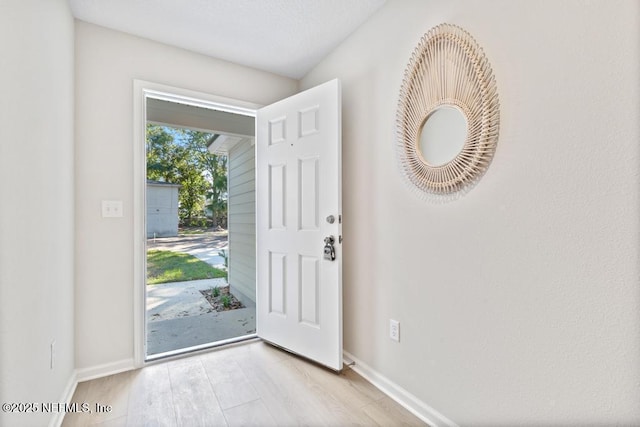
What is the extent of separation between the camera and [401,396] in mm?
1707

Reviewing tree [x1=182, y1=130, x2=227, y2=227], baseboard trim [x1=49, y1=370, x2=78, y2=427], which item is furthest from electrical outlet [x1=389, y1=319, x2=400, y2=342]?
tree [x1=182, y1=130, x2=227, y2=227]

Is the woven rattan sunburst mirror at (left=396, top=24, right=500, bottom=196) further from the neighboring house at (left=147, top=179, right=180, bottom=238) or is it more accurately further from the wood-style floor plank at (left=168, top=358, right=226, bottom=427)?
the neighboring house at (left=147, top=179, right=180, bottom=238)

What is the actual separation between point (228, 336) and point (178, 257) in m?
2.39

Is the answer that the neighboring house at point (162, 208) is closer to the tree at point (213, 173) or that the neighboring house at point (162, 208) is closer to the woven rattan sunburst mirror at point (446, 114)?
the tree at point (213, 173)

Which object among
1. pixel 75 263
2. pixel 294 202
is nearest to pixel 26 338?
pixel 75 263

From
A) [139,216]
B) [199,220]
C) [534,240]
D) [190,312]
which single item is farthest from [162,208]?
[534,240]

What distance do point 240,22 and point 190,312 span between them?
320 cm

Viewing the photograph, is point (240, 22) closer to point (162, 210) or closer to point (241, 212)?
point (241, 212)

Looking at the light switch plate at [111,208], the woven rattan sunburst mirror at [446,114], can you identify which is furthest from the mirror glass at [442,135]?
→ the light switch plate at [111,208]

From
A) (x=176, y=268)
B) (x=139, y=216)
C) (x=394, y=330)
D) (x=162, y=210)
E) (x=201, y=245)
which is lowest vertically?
(x=176, y=268)

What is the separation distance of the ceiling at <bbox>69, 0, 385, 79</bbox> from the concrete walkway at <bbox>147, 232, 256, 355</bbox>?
2.49 m

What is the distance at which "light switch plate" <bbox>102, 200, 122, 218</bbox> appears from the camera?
202 cm

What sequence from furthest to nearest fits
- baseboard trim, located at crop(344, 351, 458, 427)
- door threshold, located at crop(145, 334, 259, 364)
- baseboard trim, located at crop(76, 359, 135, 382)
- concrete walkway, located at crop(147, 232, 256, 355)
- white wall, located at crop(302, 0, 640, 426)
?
concrete walkway, located at crop(147, 232, 256, 355) → door threshold, located at crop(145, 334, 259, 364) → baseboard trim, located at crop(76, 359, 135, 382) → baseboard trim, located at crop(344, 351, 458, 427) → white wall, located at crop(302, 0, 640, 426)

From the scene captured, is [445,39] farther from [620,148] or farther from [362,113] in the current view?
[620,148]
